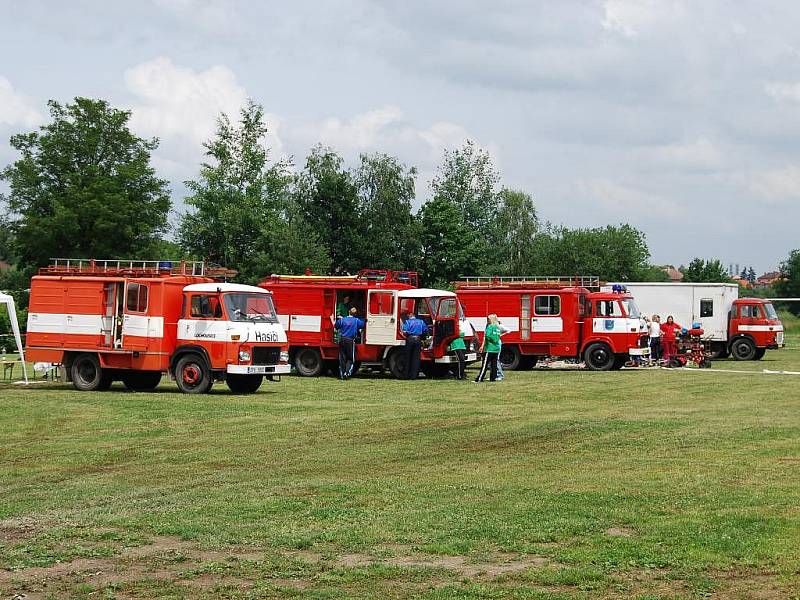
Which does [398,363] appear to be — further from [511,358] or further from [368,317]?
[511,358]

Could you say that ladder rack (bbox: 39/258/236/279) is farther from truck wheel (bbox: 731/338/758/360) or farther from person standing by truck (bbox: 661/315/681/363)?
truck wheel (bbox: 731/338/758/360)

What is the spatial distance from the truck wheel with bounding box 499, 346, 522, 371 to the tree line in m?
23.1

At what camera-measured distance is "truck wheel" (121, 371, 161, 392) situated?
26312 mm

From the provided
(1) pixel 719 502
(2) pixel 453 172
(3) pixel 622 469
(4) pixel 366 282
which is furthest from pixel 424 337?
(2) pixel 453 172

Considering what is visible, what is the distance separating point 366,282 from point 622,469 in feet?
61.4

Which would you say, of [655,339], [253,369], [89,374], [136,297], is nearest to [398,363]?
[253,369]

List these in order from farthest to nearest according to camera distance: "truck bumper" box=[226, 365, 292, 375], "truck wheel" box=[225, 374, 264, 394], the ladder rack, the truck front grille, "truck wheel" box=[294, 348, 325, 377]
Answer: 1. "truck wheel" box=[294, 348, 325, 377]
2. the ladder rack
3. "truck wheel" box=[225, 374, 264, 394]
4. the truck front grille
5. "truck bumper" box=[226, 365, 292, 375]

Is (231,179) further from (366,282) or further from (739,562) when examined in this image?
(739,562)

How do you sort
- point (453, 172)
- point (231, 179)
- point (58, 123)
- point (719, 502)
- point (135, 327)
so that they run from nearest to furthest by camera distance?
point (719, 502), point (135, 327), point (58, 123), point (231, 179), point (453, 172)

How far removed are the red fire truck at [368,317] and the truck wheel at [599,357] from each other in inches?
226

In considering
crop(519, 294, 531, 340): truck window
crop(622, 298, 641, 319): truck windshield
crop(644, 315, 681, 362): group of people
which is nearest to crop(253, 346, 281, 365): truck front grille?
crop(519, 294, 531, 340): truck window

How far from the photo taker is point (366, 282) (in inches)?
1238

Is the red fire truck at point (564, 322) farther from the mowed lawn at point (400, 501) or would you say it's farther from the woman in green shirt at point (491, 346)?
the mowed lawn at point (400, 501)

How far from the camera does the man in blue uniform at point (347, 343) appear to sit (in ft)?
98.1
